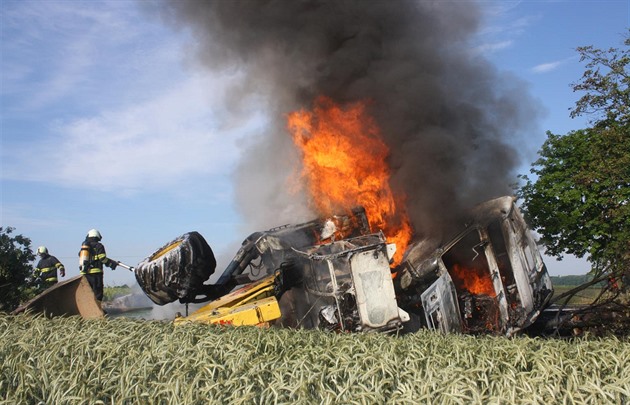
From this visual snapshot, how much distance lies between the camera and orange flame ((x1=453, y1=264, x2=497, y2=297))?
9023 millimetres

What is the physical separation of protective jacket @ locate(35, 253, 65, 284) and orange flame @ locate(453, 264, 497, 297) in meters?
9.83

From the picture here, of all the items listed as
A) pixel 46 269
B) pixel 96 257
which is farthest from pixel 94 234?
pixel 46 269

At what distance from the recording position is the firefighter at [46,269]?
1252 cm

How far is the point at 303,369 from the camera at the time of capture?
3.70 metres

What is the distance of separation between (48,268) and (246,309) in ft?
25.2

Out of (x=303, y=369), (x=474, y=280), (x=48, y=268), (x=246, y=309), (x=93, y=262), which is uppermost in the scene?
(x=48, y=268)

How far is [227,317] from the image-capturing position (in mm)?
7340

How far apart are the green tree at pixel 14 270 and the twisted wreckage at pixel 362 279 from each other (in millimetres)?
4958

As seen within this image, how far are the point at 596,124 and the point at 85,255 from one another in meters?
13.7

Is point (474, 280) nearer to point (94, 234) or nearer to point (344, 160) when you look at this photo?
point (344, 160)

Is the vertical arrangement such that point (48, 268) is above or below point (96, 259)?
above

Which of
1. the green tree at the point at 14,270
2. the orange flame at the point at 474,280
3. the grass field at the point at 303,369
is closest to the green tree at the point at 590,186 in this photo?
the orange flame at the point at 474,280

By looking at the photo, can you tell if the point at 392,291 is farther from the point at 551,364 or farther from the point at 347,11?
the point at 347,11

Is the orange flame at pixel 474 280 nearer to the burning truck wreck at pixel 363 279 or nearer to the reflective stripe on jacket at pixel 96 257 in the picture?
the burning truck wreck at pixel 363 279
